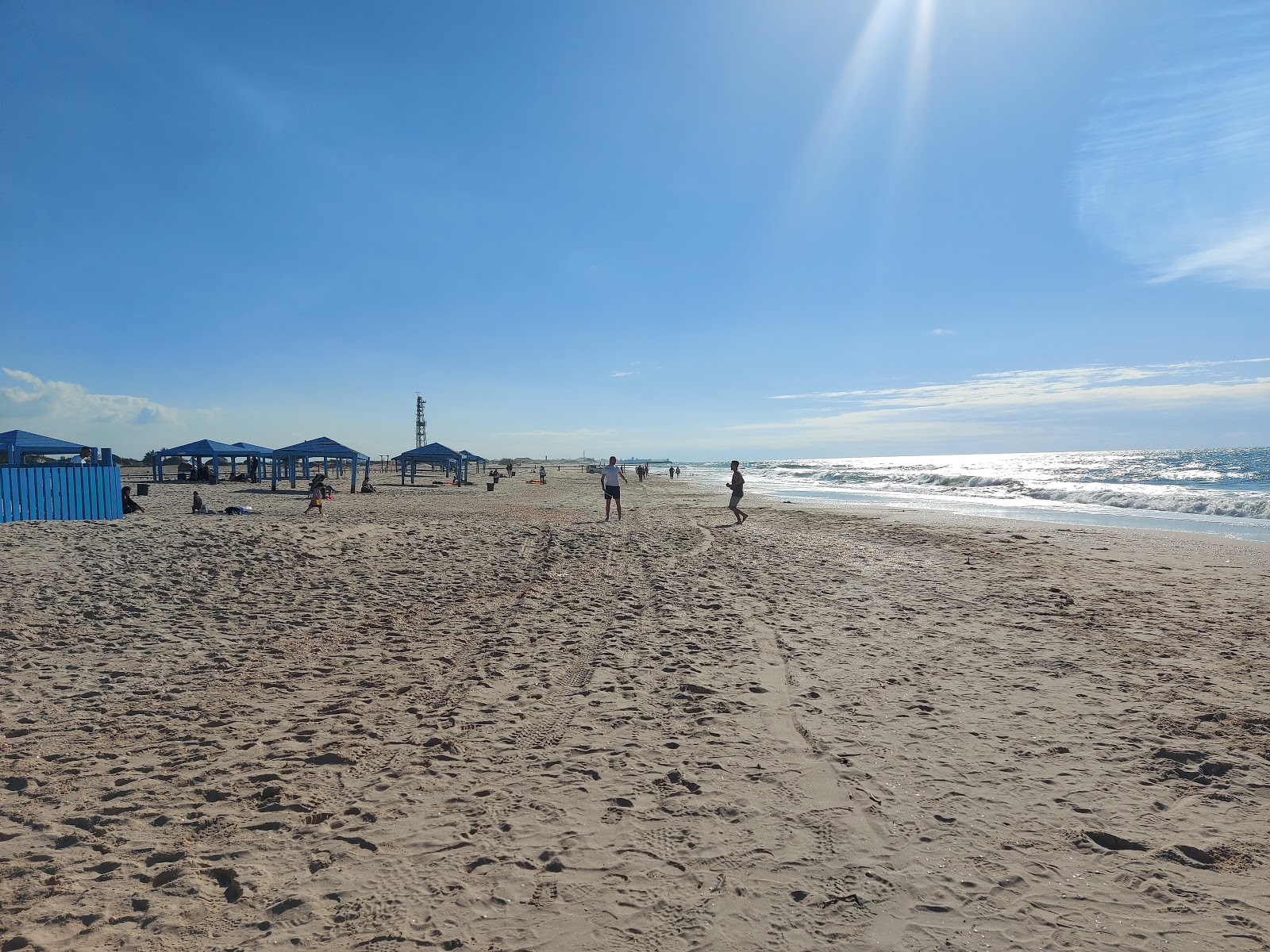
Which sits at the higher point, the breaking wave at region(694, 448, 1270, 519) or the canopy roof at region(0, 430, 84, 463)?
the canopy roof at region(0, 430, 84, 463)

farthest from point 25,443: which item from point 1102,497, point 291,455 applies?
point 1102,497

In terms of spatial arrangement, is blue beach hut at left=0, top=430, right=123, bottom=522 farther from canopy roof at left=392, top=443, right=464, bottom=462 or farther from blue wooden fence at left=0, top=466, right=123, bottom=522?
canopy roof at left=392, top=443, right=464, bottom=462

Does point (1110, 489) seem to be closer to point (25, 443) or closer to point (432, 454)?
point (432, 454)

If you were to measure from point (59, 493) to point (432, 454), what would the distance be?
18531mm

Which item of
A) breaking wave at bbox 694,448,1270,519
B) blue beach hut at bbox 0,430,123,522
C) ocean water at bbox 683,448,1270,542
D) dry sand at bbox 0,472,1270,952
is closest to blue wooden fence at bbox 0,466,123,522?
blue beach hut at bbox 0,430,123,522

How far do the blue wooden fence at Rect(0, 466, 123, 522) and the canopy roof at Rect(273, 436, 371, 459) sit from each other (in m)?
11.6

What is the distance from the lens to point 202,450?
27.9 m

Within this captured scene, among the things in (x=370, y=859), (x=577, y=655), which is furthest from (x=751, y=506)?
(x=370, y=859)

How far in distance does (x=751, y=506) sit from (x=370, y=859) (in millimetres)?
20784

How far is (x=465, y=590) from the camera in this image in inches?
328

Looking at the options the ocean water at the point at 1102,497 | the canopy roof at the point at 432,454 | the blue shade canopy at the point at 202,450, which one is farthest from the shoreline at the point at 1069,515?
the blue shade canopy at the point at 202,450

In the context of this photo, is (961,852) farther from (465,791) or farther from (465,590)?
(465,590)

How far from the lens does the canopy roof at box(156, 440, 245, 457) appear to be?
2783 cm

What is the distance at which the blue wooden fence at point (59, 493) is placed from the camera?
39.5 feet
